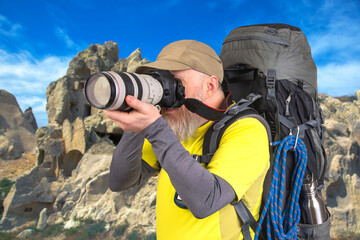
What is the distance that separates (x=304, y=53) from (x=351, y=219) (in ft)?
18.1

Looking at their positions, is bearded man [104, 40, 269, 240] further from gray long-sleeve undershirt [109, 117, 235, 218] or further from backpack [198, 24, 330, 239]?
backpack [198, 24, 330, 239]

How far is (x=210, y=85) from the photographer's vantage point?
4.84ft

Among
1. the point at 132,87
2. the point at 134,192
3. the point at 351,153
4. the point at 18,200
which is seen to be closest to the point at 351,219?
the point at 351,153

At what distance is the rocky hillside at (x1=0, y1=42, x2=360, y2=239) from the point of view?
582cm

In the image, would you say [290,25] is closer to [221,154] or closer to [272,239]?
[221,154]

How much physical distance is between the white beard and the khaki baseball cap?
0.82 feet

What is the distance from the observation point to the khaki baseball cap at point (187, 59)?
1.35 m

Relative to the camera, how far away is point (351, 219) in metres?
5.58

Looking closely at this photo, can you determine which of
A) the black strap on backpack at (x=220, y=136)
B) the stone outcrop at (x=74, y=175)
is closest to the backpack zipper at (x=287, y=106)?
the black strap on backpack at (x=220, y=136)

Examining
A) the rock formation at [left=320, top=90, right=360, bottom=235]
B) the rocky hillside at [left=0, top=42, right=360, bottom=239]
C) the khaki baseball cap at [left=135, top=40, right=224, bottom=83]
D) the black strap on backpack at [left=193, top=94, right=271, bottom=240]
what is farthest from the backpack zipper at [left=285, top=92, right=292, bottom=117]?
the rock formation at [left=320, top=90, right=360, bottom=235]

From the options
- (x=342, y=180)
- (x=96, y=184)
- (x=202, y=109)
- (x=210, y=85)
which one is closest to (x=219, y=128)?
(x=202, y=109)

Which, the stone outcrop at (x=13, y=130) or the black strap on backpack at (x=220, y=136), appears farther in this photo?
the stone outcrop at (x=13, y=130)

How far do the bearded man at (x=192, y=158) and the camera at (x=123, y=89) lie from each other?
1.7 inches

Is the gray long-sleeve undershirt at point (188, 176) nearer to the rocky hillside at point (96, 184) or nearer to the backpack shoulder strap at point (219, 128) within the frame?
the backpack shoulder strap at point (219, 128)
